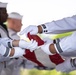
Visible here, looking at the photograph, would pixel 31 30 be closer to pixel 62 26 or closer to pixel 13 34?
pixel 62 26

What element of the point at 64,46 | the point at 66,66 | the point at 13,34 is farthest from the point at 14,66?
the point at 64,46

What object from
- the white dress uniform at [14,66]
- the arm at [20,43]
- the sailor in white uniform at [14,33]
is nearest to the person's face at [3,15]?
the sailor in white uniform at [14,33]

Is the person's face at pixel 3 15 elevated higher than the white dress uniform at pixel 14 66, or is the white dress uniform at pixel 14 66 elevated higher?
the person's face at pixel 3 15

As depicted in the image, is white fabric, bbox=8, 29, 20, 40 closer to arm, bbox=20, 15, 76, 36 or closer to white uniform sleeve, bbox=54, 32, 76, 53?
arm, bbox=20, 15, 76, 36

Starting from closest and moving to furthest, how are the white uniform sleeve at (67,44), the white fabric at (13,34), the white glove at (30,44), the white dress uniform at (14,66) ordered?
1. the white uniform sleeve at (67,44)
2. the white glove at (30,44)
3. the white fabric at (13,34)
4. the white dress uniform at (14,66)

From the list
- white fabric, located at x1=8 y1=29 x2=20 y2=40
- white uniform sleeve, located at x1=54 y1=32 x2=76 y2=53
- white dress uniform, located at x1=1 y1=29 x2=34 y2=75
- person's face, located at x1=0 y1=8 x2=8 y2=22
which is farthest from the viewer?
white dress uniform, located at x1=1 y1=29 x2=34 y2=75

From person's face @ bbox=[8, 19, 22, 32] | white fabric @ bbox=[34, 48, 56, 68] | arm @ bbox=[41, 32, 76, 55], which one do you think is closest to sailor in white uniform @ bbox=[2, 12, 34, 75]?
person's face @ bbox=[8, 19, 22, 32]

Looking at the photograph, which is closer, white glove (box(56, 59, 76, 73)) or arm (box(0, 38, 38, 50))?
arm (box(0, 38, 38, 50))

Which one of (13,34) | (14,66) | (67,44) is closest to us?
(67,44)

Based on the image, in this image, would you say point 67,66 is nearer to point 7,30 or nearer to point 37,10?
point 7,30

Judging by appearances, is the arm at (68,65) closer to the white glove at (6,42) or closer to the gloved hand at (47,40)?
the gloved hand at (47,40)

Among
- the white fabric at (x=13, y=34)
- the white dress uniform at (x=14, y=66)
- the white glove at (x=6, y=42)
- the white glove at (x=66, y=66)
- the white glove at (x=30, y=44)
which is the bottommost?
the white dress uniform at (x=14, y=66)

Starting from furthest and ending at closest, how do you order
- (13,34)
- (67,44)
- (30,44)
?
(13,34) → (30,44) → (67,44)

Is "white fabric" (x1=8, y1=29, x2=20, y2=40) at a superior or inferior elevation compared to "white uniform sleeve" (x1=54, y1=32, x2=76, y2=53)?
inferior
